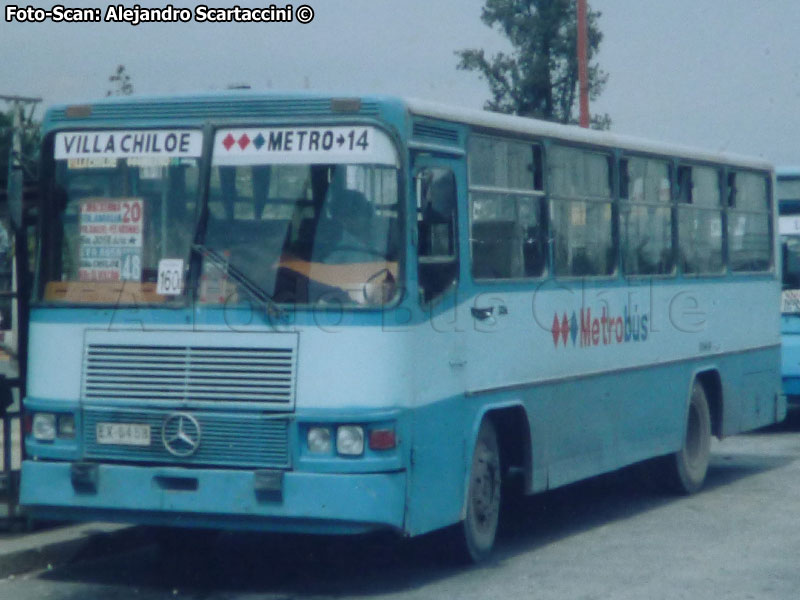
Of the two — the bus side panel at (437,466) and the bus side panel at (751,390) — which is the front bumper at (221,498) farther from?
the bus side panel at (751,390)

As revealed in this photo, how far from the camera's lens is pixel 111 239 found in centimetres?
935

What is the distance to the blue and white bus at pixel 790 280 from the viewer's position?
19141 mm

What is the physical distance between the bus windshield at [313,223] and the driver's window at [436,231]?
27 centimetres

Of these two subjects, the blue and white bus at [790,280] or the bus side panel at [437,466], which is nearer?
the bus side panel at [437,466]

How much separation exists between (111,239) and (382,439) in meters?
1.98

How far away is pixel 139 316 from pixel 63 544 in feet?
5.98

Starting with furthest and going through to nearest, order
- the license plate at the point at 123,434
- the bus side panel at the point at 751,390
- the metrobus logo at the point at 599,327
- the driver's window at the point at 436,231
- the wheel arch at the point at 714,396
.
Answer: the bus side panel at the point at 751,390 < the wheel arch at the point at 714,396 < the metrobus logo at the point at 599,327 < the driver's window at the point at 436,231 < the license plate at the point at 123,434

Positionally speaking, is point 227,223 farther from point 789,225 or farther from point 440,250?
point 789,225

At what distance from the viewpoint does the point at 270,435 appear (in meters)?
8.86

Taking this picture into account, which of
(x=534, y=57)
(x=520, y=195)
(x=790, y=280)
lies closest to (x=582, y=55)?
(x=790, y=280)

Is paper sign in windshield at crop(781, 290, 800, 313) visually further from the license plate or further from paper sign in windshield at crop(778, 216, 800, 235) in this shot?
the license plate

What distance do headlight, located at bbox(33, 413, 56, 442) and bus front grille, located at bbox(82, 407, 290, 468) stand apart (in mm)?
227

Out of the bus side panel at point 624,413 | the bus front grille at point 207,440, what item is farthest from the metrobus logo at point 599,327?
the bus front grille at point 207,440

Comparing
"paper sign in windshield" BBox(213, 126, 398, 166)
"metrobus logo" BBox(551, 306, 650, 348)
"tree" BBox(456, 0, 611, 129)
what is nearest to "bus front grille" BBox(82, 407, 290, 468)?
"paper sign in windshield" BBox(213, 126, 398, 166)
